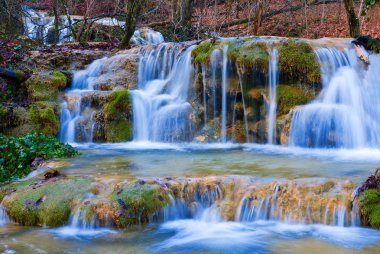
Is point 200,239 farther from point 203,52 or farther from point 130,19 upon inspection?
point 130,19

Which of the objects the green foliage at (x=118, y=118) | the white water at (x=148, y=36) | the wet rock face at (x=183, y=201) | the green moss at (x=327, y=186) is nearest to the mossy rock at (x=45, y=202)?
the wet rock face at (x=183, y=201)

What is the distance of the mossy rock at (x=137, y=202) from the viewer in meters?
5.23

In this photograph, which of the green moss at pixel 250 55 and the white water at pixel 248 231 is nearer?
the white water at pixel 248 231

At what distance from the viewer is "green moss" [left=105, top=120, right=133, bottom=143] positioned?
10547mm

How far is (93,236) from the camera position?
4992 millimetres

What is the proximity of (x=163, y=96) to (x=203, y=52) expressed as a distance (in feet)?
4.92

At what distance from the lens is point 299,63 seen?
10234 mm

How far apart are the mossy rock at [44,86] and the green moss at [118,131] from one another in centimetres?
179

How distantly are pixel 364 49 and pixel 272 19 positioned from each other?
1117 cm

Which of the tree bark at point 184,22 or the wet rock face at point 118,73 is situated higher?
the tree bark at point 184,22

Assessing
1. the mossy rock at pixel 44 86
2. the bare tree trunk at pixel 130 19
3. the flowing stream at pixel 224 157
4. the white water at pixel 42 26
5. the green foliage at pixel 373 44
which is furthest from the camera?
the white water at pixel 42 26

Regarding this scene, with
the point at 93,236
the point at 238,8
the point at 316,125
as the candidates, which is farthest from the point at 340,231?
the point at 238,8

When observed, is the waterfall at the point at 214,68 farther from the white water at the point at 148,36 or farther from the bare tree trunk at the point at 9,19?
the bare tree trunk at the point at 9,19

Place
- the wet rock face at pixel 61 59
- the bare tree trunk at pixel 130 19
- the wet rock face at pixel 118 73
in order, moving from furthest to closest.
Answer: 1. the bare tree trunk at pixel 130 19
2. the wet rock face at pixel 61 59
3. the wet rock face at pixel 118 73
